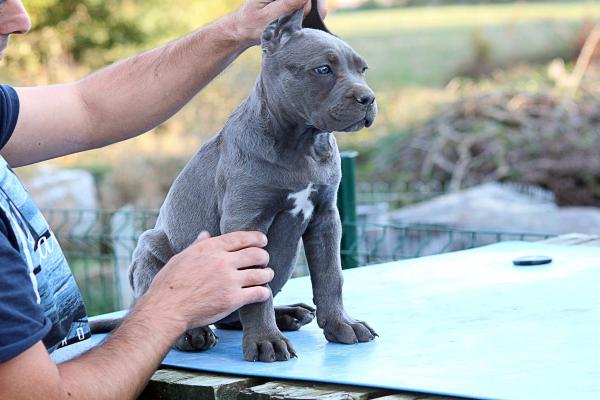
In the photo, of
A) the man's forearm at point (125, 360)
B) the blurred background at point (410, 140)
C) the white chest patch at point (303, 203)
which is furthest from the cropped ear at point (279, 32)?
the blurred background at point (410, 140)

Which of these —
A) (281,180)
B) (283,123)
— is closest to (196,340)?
(281,180)

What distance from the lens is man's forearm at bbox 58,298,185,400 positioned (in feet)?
7.10

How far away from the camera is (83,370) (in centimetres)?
219

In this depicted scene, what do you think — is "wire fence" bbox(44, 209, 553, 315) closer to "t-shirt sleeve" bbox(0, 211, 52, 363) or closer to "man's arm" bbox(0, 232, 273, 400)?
"man's arm" bbox(0, 232, 273, 400)

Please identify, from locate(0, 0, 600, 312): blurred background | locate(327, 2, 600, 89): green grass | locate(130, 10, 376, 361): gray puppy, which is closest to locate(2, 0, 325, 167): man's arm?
locate(130, 10, 376, 361): gray puppy

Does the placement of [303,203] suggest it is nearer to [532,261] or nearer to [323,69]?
[323,69]

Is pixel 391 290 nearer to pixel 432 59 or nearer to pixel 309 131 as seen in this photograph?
pixel 309 131

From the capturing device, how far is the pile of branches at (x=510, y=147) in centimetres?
1113

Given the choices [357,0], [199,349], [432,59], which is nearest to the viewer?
[199,349]

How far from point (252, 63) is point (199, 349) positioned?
14.1m

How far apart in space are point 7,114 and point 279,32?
1.06m

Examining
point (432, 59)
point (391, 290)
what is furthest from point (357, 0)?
point (391, 290)

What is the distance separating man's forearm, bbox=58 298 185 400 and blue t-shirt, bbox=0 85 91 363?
12 centimetres

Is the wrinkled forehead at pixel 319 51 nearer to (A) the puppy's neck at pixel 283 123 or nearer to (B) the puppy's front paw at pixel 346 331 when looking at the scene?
(A) the puppy's neck at pixel 283 123
